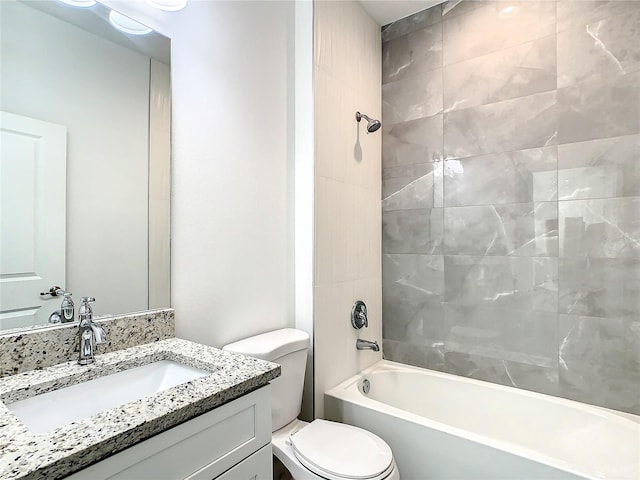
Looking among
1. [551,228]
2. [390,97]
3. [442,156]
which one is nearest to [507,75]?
[442,156]

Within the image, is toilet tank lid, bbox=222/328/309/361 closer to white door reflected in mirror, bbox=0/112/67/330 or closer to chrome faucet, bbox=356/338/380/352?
chrome faucet, bbox=356/338/380/352

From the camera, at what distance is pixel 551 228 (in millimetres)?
1919

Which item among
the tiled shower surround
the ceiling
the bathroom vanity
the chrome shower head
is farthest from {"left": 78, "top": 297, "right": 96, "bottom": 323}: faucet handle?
the ceiling

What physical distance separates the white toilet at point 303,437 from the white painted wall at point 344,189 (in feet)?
0.67

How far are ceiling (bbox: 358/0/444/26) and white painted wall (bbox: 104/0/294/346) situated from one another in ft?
2.04

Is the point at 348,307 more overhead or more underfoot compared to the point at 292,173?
more underfoot

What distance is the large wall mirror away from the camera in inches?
41.2

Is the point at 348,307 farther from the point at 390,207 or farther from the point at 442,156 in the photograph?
the point at 442,156

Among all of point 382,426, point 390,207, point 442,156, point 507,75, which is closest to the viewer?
point 382,426

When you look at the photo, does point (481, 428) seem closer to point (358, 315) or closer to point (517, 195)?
point (358, 315)

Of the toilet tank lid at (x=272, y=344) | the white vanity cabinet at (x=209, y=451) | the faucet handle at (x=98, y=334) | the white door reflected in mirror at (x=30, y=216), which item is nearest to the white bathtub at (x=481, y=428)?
the toilet tank lid at (x=272, y=344)

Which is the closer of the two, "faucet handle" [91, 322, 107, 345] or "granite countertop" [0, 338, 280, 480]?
"granite countertop" [0, 338, 280, 480]

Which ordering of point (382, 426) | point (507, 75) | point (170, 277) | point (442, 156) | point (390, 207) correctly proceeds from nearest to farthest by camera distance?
point (170, 277) → point (382, 426) → point (507, 75) → point (442, 156) → point (390, 207)

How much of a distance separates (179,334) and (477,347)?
167 centimetres
